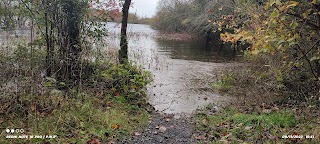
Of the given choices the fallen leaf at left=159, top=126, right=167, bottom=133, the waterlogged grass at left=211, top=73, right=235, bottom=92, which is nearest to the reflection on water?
the waterlogged grass at left=211, top=73, right=235, bottom=92

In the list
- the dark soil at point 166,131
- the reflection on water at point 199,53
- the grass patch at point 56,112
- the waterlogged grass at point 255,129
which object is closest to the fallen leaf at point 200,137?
the waterlogged grass at point 255,129

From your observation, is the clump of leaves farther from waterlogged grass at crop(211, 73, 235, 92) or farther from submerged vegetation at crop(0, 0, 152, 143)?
waterlogged grass at crop(211, 73, 235, 92)

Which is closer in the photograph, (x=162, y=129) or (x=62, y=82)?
(x=162, y=129)

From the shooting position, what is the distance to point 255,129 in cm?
461

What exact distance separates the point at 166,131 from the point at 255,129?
5.22ft

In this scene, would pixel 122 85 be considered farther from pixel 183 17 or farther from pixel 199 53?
pixel 183 17

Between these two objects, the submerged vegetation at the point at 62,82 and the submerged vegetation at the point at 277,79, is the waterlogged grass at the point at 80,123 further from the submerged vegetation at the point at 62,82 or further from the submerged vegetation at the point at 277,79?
the submerged vegetation at the point at 277,79

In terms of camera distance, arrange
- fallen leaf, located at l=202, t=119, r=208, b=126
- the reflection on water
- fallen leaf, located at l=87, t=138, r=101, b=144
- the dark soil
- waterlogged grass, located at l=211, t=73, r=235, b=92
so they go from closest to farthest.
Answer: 1. fallen leaf, located at l=87, t=138, r=101, b=144
2. the dark soil
3. fallen leaf, located at l=202, t=119, r=208, b=126
4. waterlogged grass, located at l=211, t=73, r=235, b=92
5. the reflection on water

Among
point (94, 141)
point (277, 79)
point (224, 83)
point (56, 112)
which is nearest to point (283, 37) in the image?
point (277, 79)

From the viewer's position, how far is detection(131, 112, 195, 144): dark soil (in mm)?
4508

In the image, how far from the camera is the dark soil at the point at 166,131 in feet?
14.8

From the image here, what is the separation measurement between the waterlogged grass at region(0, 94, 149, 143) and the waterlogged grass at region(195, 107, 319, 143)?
136cm

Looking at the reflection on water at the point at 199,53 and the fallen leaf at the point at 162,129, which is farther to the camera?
the reflection on water at the point at 199,53

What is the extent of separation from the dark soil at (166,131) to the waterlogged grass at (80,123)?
0.71 feet
